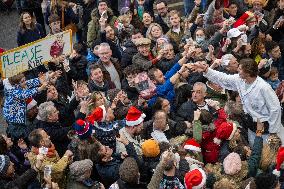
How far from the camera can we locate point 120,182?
5.53 metres

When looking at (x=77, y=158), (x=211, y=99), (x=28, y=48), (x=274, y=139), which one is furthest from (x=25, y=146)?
(x=274, y=139)

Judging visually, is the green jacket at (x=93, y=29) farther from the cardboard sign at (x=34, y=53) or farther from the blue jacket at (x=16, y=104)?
the blue jacket at (x=16, y=104)

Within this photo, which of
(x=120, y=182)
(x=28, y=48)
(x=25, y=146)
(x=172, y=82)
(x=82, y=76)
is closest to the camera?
(x=120, y=182)

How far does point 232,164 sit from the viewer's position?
5.64 m

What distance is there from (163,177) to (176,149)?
2.25 ft

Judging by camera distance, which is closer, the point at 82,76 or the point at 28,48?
the point at 28,48

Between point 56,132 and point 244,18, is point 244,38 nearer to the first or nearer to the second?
point 244,18

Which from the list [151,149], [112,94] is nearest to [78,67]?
[112,94]

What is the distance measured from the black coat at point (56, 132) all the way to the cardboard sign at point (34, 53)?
4.19 ft

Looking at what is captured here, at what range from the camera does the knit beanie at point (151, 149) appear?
584 centimetres

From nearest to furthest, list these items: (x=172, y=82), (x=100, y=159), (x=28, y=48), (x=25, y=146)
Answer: (x=100, y=159), (x=25, y=146), (x=172, y=82), (x=28, y=48)

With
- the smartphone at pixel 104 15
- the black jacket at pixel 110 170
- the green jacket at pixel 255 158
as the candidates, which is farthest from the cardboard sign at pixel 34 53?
the green jacket at pixel 255 158

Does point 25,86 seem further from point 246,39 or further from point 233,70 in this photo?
point 246,39

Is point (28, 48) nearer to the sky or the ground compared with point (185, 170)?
nearer to the sky
